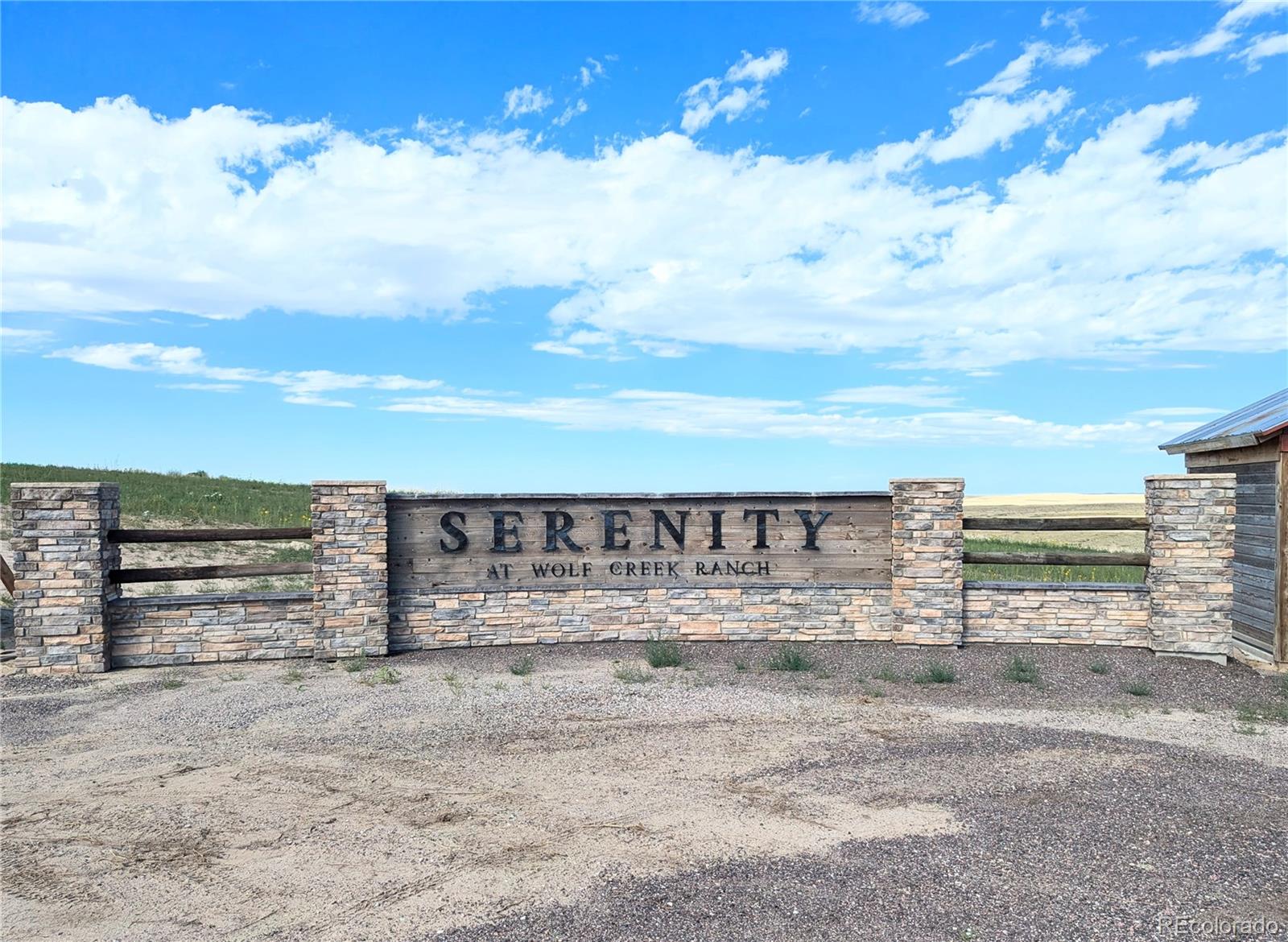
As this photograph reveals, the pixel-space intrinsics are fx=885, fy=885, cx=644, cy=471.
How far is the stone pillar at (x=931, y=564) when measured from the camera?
38.1ft

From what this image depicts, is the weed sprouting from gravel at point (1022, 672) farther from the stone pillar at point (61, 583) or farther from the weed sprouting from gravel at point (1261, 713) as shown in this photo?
the stone pillar at point (61, 583)

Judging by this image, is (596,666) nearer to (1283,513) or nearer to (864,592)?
(864,592)

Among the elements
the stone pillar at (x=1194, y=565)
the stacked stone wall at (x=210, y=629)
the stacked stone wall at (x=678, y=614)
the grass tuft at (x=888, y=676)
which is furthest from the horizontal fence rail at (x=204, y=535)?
the stone pillar at (x=1194, y=565)

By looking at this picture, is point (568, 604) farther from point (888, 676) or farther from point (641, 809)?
point (641, 809)

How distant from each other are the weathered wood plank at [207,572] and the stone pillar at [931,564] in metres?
7.81

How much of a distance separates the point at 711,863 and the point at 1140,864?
2580mm

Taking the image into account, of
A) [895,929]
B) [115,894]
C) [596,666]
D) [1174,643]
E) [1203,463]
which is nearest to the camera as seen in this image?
[895,929]

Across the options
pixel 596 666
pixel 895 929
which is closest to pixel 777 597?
pixel 596 666

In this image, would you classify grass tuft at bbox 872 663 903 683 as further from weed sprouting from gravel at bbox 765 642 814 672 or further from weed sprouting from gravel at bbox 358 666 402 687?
weed sprouting from gravel at bbox 358 666 402 687

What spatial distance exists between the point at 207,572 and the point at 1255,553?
13.6m

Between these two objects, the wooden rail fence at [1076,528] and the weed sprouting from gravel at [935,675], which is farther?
the wooden rail fence at [1076,528]

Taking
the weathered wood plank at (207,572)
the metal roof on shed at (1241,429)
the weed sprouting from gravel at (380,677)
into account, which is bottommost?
the weed sprouting from gravel at (380,677)

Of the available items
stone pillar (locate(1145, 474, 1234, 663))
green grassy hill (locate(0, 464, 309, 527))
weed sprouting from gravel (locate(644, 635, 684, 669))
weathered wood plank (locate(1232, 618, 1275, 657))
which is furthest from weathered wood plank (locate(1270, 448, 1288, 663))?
green grassy hill (locate(0, 464, 309, 527))

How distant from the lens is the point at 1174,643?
11.4 meters
